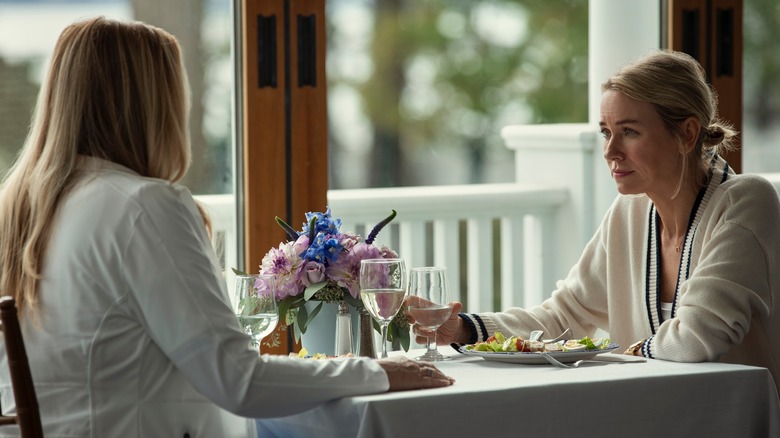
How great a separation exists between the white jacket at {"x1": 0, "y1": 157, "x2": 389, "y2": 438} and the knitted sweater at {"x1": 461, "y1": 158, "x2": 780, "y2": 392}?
0.75 metres

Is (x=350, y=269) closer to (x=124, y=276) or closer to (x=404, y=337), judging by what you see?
(x=404, y=337)

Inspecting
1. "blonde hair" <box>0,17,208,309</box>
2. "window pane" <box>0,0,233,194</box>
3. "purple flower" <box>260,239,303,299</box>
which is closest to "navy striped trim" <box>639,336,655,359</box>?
"purple flower" <box>260,239,303,299</box>

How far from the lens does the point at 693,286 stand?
2137mm

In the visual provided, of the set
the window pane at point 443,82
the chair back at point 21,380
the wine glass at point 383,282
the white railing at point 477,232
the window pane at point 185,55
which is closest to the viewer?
the chair back at point 21,380

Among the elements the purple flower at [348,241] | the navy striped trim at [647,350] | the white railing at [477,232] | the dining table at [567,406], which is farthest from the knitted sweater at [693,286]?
the white railing at [477,232]

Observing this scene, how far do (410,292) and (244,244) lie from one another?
1456 millimetres

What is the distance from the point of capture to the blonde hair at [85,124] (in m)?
1.62

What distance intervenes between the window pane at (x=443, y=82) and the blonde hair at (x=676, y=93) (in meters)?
2.06

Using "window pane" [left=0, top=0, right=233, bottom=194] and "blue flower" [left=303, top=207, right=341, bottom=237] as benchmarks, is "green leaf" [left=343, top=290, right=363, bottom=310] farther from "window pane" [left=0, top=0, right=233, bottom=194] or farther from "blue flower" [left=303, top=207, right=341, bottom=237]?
"window pane" [left=0, top=0, right=233, bottom=194]

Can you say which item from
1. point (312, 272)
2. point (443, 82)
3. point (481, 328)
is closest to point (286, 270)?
point (312, 272)

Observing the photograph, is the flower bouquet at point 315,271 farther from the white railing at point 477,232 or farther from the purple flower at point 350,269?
the white railing at point 477,232

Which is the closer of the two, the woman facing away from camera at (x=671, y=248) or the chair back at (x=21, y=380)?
the chair back at (x=21, y=380)

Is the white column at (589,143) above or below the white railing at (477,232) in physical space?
above

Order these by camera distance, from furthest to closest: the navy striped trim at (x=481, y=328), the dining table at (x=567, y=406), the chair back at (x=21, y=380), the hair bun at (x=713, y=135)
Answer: the hair bun at (x=713, y=135), the navy striped trim at (x=481, y=328), the dining table at (x=567, y=406), the chair back at (x=21, y=380)
